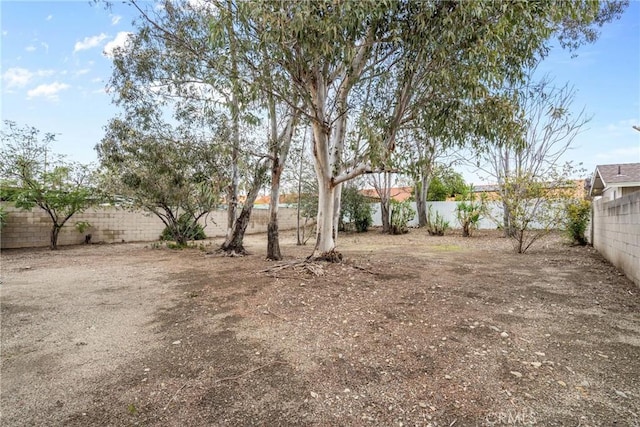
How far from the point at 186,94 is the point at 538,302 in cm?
798

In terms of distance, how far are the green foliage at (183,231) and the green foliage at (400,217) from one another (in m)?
7.92

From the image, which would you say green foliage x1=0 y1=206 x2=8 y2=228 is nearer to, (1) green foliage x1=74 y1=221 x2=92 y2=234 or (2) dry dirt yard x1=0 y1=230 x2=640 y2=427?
(1) green foliage x1=74 y1=221 x2=92 y2=234

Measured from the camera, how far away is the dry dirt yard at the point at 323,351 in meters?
1.91

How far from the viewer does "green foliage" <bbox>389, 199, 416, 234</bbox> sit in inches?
564

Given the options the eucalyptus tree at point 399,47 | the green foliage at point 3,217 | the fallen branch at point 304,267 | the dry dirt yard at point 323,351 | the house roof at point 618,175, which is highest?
the eucalyptus tree at point 399,47

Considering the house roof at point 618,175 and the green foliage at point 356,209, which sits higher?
the house roof at point 618,175

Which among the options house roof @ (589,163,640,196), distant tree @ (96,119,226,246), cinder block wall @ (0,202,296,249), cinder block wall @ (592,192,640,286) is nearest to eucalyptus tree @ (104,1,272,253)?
distant tree @ (96,119,226,246)

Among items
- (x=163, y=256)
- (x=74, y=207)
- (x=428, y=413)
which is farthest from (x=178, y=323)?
(x=74, y=207)

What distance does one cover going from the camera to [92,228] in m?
11.0

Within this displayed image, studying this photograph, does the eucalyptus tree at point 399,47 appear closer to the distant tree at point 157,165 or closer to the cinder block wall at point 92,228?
the distant tree at point 157,165

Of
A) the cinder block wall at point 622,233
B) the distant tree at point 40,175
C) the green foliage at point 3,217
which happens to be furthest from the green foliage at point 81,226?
the cinder block wall at point 622,233

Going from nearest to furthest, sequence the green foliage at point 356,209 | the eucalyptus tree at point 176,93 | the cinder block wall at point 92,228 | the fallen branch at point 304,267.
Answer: the fallen branch at point 304,267
the eucalyptus tree at point 176,93
the cinder block wall at point 92,228
the green foliage at point 356,209

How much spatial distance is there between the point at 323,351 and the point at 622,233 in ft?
17.9

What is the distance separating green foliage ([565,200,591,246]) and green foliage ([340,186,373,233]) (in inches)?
310
